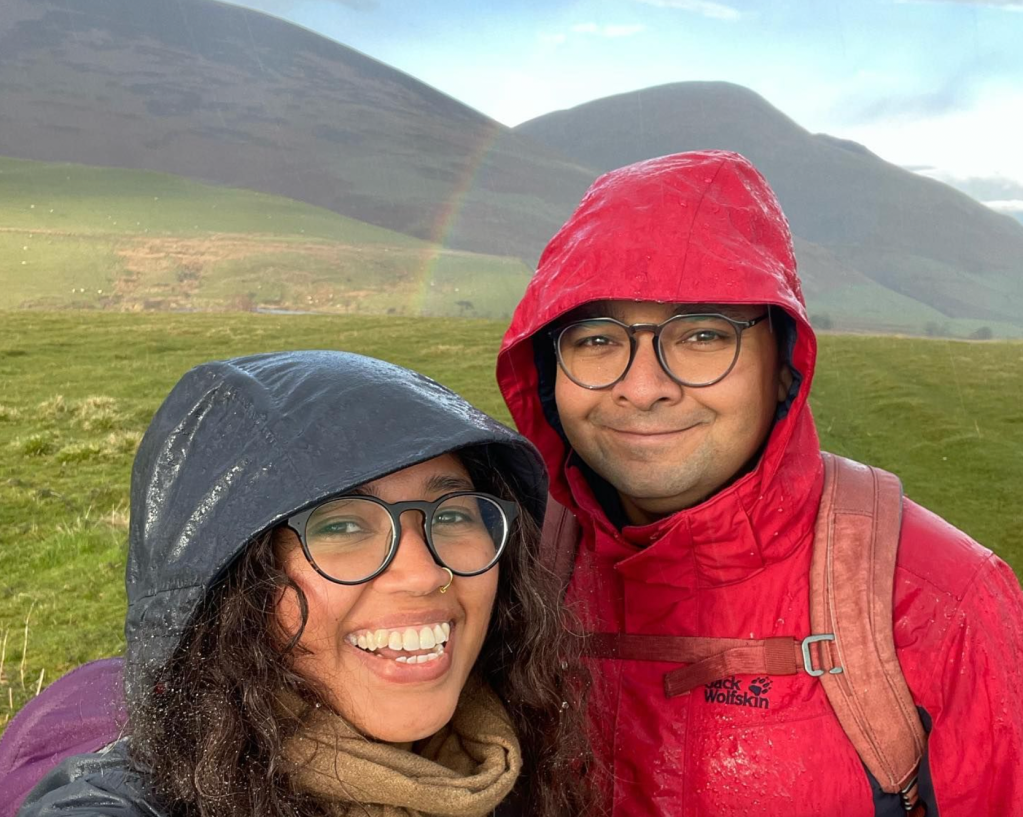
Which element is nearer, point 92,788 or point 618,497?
point 92,788

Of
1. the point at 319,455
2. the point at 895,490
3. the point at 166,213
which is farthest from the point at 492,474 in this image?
the point at 166,213

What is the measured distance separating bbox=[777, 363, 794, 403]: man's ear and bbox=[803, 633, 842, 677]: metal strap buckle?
1074 mm

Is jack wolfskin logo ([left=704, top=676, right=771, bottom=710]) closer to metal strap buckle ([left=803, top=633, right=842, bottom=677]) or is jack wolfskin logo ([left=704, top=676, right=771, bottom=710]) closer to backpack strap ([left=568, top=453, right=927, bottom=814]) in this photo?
backpack strap ([left=568, top=453, right=927, bottom=814])

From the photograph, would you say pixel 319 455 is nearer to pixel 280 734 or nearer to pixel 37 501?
pixel 280 734

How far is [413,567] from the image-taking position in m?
2.27

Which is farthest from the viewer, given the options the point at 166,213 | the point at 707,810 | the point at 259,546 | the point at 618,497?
the point at 166,213

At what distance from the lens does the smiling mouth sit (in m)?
2.28

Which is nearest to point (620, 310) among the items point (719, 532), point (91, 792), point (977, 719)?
point (719, 532)

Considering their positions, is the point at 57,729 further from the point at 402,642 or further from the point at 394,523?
the point at 394,523

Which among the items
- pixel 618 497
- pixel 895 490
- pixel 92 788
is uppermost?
pixel 895 490

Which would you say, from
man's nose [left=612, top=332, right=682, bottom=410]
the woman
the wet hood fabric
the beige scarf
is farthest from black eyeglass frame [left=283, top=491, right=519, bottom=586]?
man's nose [left=612, top=332, right=682, bottom=410]

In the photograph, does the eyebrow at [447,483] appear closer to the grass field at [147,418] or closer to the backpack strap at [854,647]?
the backpack strap at [854,647]

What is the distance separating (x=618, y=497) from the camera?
3814 mm

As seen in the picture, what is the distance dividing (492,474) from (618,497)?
1.29 m
